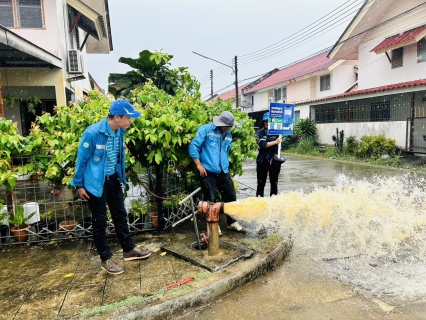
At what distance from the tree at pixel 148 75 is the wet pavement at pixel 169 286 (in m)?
5.37

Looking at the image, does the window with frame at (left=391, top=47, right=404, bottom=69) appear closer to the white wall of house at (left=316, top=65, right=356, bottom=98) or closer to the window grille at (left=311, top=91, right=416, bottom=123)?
the window grille at (left=311, top=91, right=416, bottom=123)

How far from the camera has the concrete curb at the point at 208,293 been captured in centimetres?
279

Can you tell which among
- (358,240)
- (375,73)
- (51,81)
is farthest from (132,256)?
(375,73)

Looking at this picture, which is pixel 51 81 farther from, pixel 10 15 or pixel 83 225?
pixel 83 225

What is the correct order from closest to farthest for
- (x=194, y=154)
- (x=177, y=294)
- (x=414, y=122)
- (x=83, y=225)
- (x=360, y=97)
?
(x=177, y=294), (x=194, y=154), (x=83, y=225), (x=414, y=122), (x=360, y=97)

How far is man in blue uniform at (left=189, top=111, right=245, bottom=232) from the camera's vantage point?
14.0 ft

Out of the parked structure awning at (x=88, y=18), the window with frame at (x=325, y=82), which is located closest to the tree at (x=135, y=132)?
the parked structure awning at (x=88, y=18)

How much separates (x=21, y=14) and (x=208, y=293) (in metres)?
11.3

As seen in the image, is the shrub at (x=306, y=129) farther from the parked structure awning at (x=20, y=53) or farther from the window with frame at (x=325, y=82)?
the parked structure awning at (x=20, y=53)

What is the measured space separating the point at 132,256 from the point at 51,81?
Result: 350 inches

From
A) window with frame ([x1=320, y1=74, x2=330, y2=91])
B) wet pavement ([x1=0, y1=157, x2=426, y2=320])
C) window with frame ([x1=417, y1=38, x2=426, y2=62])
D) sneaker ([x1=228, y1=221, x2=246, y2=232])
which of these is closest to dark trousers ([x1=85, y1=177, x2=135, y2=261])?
wet pavement ([x1=0, y1=157, x2=426, y2=320])

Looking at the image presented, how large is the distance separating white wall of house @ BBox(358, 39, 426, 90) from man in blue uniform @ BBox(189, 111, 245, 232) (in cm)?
1406

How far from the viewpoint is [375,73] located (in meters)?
17.2

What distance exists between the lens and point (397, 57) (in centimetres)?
1579
